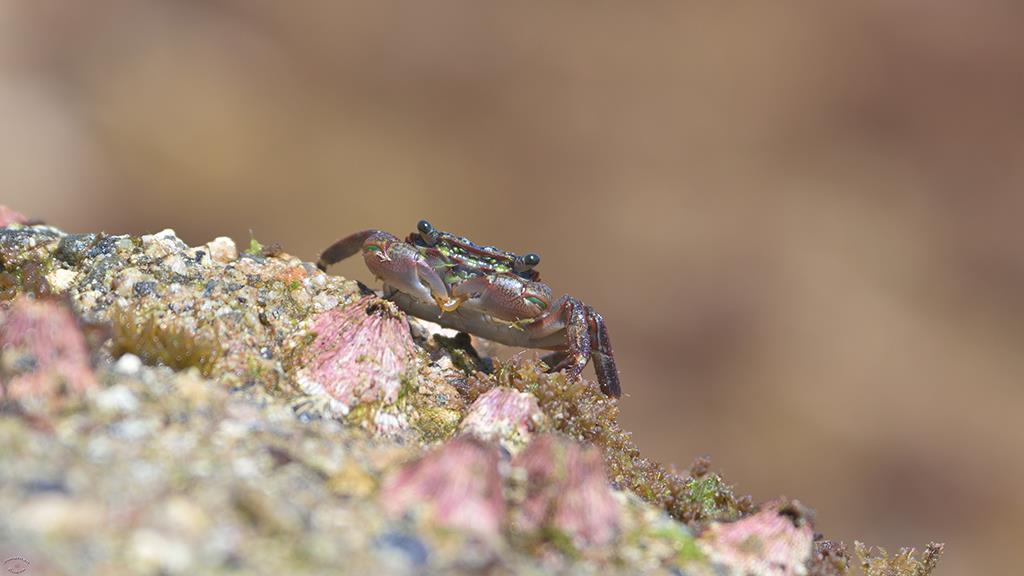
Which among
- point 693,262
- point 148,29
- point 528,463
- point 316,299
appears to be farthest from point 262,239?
point 528,463

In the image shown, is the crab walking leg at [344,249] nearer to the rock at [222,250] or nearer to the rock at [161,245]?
the rock at [222,250]

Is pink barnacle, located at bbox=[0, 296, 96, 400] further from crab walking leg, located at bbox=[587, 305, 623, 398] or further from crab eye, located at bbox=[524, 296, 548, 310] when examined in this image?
crab walking leg, located at bbox=[587, 305, 623, 398]

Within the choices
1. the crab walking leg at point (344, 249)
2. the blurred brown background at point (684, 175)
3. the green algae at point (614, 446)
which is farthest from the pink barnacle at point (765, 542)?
the blurred brown background at point (684, 175)

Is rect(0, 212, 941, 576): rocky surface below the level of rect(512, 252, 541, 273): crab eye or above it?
below

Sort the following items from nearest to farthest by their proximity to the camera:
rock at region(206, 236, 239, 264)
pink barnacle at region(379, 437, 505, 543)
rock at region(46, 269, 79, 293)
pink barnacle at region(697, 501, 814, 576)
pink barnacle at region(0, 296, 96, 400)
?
pink barnacle at region(379, 437, 505, 543) → pink barnacle at region(0, 296, 96, 400) → pink barnacle at region(697, 501, 814, 576) → rock at region(46, 269, 79, 293) → rock at region(206, 236, 239, 264)

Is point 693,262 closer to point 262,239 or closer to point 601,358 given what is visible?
point 262,239

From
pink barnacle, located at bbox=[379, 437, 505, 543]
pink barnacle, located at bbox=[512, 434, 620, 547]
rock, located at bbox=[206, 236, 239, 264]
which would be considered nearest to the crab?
rock, located at bbox=[206, 236, 239, 264]
